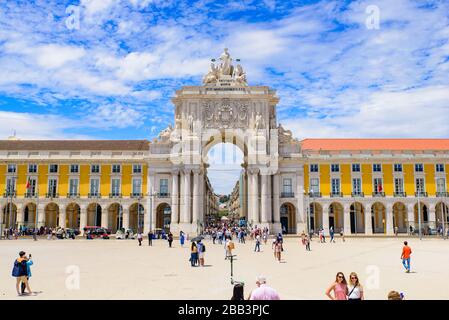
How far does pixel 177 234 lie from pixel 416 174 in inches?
1480

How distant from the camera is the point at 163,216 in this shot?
238ft

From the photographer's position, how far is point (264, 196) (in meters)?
63.8

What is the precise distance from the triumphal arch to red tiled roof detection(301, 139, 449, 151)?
661 cm

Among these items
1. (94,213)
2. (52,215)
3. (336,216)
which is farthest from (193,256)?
(52,215)

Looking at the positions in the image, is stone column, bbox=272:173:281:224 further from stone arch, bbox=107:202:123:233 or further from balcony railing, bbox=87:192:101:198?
balcony railing, bbox=87:192:101:198

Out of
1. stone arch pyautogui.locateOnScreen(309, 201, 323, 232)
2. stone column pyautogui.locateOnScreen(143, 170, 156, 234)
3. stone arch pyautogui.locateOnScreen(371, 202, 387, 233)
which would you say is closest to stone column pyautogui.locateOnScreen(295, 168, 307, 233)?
stone arch pyautogui.locateOnScreen(309, 201, 323, 232)

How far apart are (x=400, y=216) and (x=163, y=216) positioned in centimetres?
3869

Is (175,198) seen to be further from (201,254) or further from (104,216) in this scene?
(201,254)

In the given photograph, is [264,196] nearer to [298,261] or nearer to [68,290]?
[298,261]

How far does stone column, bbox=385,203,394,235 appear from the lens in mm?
64875
